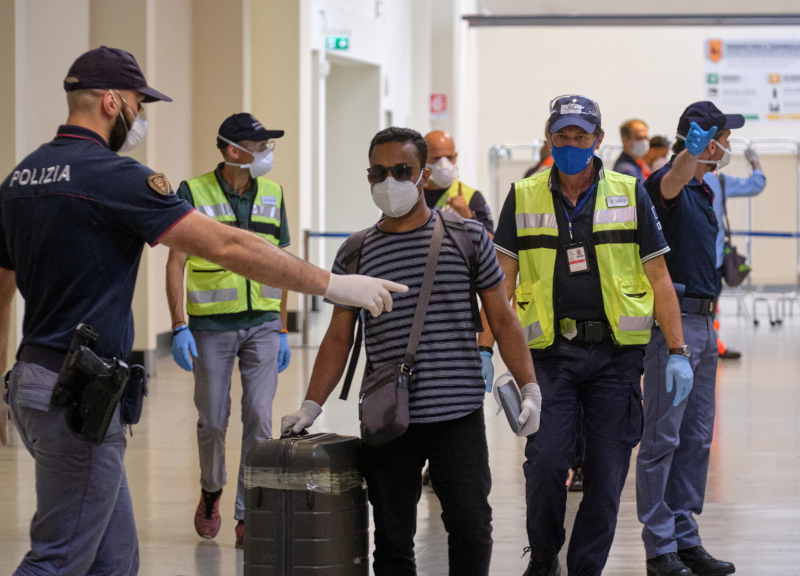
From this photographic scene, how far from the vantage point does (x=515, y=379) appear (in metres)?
3.17

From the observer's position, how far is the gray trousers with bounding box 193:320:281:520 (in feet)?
13.8

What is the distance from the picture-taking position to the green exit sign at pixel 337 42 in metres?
14.0

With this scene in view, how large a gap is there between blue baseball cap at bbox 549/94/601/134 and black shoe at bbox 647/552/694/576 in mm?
1605

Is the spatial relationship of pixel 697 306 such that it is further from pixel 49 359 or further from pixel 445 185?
pixel 49 359

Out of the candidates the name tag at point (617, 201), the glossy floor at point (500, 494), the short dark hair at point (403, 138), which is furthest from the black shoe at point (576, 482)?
the short dark hair at point (403, 138)

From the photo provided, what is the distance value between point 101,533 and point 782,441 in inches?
197

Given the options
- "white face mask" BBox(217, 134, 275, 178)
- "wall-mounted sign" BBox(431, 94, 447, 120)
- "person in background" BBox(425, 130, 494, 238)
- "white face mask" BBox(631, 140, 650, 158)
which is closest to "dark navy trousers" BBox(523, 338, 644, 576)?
"white face mask" BBox(217, 134, 275, 178)

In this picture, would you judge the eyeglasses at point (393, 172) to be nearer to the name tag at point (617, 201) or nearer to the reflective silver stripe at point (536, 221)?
the reflective silver stripe at point (536, 221)

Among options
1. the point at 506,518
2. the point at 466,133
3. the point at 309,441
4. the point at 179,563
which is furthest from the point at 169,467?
the point at 466,133

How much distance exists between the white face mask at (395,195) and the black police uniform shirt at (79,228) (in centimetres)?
69

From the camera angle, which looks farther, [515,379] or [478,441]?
[515,379]

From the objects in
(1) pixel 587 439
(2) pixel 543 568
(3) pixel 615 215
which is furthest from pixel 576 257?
(2) pixel 543 568

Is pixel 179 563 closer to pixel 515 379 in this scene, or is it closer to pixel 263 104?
pixel 515 379

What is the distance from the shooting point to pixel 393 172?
115 inches
